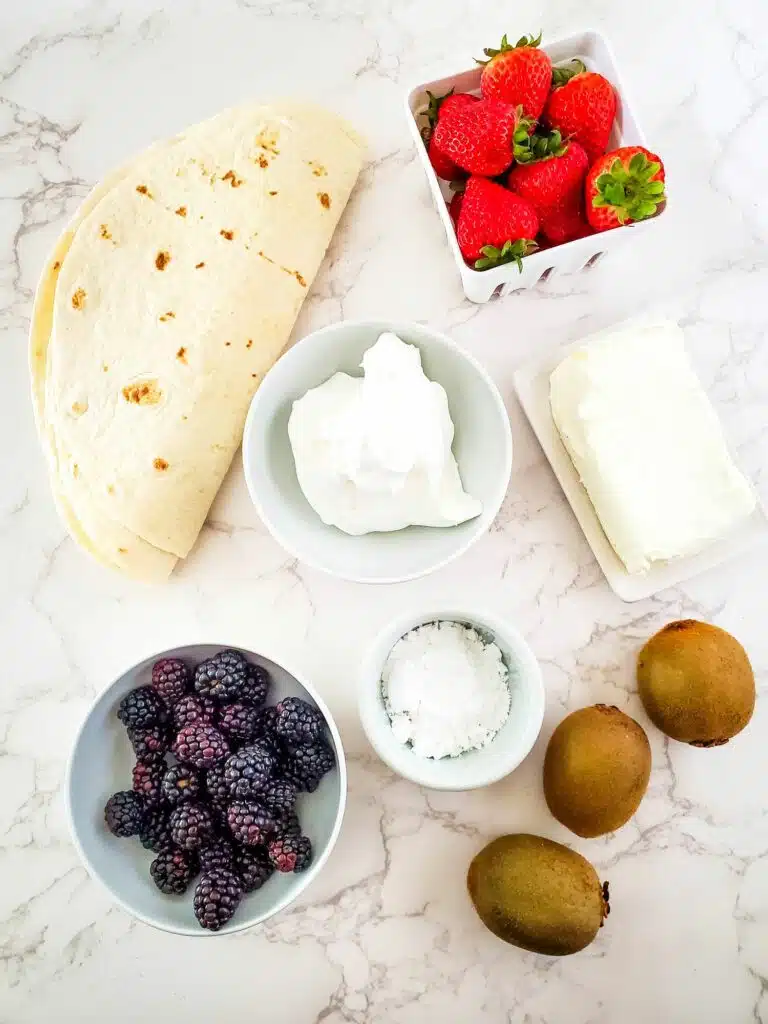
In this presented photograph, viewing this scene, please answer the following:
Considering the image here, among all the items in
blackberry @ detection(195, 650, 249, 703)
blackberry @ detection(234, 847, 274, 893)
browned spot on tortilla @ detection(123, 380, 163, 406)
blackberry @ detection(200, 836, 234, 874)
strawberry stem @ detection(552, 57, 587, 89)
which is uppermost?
strawberry stem @ detection(552, 57, 587, 89)

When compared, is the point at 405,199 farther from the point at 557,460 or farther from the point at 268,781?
the point at 268,781

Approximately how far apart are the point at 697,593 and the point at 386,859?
64cm

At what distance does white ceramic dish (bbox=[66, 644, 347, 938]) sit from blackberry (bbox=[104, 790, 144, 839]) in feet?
0.11

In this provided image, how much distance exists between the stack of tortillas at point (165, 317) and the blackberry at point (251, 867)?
1.41ft

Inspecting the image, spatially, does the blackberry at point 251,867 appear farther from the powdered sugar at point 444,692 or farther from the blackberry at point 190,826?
the powdered sugar at point 444,692

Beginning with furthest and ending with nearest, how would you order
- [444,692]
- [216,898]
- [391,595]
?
[391,595] < [444,692] < [216,898]

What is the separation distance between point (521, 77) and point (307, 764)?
98 cm

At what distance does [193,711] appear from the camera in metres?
1.21

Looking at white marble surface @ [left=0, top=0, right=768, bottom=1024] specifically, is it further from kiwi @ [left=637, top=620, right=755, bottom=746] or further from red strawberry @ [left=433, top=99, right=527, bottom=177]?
red strawberry @ [left=433, top=99, right=527, bottom=177]

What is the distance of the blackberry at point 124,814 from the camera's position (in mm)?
1188

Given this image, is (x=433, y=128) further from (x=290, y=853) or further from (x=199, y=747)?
(x=290, y=853)

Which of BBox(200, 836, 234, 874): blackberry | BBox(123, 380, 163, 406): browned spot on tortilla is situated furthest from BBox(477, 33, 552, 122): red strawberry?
BBox(200, 836, 234, 874): blackberry

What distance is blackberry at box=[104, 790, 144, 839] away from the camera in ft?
3.90

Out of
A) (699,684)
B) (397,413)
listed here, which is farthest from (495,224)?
(699,684)
